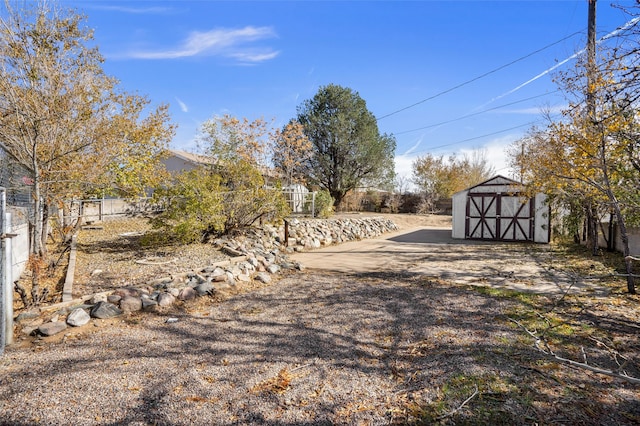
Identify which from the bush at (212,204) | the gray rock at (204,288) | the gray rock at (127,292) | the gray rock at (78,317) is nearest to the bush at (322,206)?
the bush at (212,204)

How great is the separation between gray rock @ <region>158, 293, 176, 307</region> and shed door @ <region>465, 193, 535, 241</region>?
507 inches

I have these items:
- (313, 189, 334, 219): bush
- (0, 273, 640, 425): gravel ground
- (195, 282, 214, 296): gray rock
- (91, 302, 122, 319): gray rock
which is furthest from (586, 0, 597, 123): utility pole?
(313, 189, 334, 219): bush

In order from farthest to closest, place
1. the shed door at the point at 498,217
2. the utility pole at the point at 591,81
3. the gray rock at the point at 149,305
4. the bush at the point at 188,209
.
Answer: the shed door at the point at 498,217
the bush at the point at 188,209
the utility pole at the point at 591,81
the gray rock at the point at 149,305

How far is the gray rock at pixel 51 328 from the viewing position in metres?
3.92

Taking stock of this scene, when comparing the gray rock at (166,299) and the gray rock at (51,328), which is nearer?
the gray rock at (51,328)

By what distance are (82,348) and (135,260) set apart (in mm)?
3986

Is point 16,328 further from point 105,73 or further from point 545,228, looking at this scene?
point 545,228

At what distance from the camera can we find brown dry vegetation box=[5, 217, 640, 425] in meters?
2.56

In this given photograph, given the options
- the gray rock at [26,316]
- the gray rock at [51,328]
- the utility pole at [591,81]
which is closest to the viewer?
the gray rock at [51,328]

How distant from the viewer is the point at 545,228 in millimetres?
13680

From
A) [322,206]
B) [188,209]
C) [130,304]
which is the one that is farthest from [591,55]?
[322,206]

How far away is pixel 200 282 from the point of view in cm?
584

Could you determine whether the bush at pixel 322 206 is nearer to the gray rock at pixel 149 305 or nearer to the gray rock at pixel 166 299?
Answer: the gray rock at pixel 166 299

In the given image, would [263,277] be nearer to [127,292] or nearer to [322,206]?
[127,292]
